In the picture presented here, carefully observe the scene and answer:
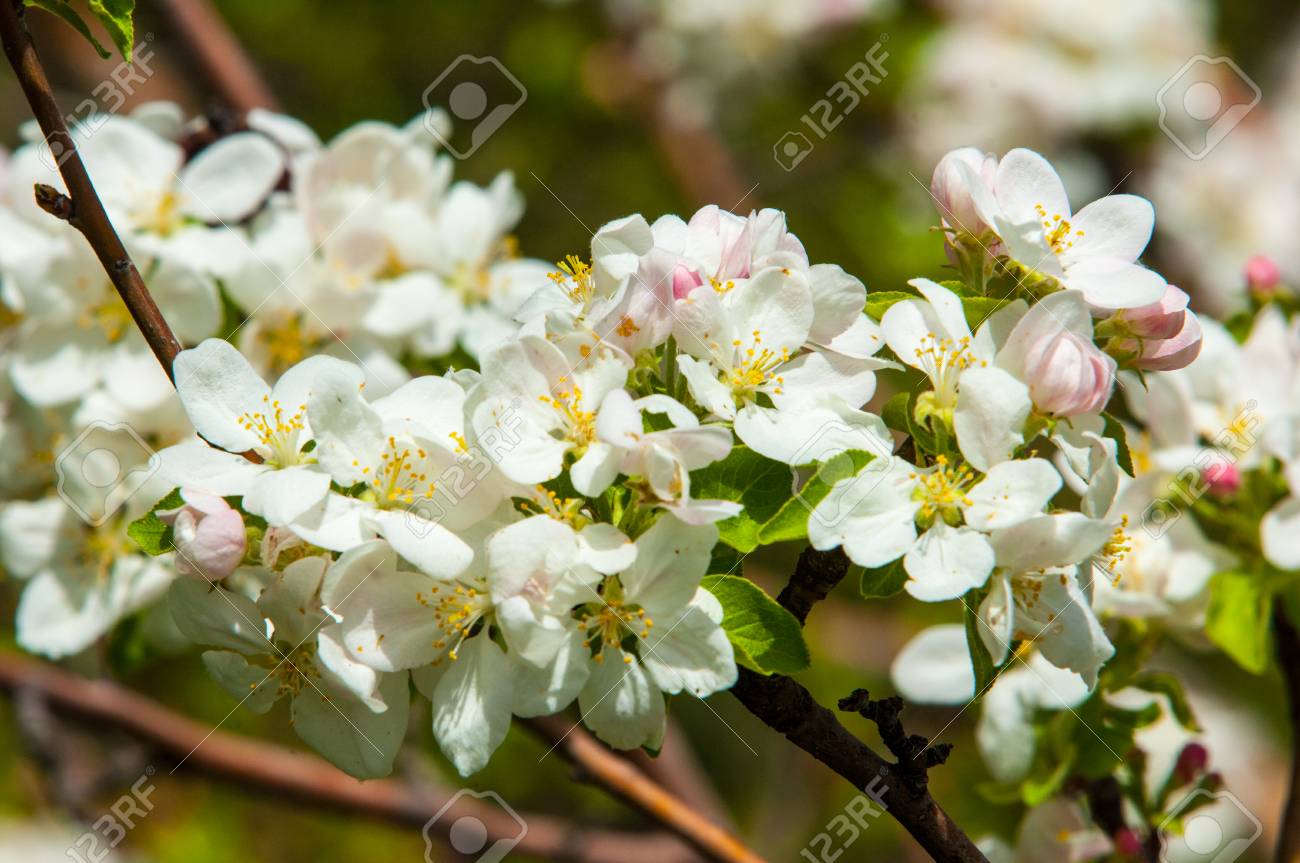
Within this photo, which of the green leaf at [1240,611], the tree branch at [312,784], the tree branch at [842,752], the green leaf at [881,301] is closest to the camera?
the tree branch at [842,752]

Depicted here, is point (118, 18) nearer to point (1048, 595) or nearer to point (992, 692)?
point (1048, 595)

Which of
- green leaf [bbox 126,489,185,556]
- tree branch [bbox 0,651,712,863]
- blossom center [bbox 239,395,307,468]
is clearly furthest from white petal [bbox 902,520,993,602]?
tree branch [bbox 0,651,712,863]

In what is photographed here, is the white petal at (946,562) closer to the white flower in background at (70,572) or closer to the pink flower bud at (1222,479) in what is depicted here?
the pink flower bud at (1222,479)

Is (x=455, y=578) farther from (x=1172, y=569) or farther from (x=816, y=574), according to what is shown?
(x=1172, y=569)

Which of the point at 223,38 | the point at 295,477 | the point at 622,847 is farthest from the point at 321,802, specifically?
the point at 223,38

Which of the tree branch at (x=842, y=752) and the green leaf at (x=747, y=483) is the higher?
the green leaf at (x=747, y=483)

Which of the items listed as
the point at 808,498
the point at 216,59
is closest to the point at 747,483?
the point at 808,498

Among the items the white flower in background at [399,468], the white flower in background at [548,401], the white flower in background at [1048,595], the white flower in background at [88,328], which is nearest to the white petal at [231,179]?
the white flower in background at [88,328]

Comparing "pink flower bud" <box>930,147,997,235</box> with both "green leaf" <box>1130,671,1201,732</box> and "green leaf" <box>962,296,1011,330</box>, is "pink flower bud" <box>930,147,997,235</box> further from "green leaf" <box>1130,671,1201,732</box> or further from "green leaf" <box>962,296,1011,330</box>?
"green leaf" <box>1130,671,1201,732</box>

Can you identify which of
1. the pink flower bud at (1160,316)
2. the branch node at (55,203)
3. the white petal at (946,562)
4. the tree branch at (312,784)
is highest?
the pink flower bud at (1160,316)
